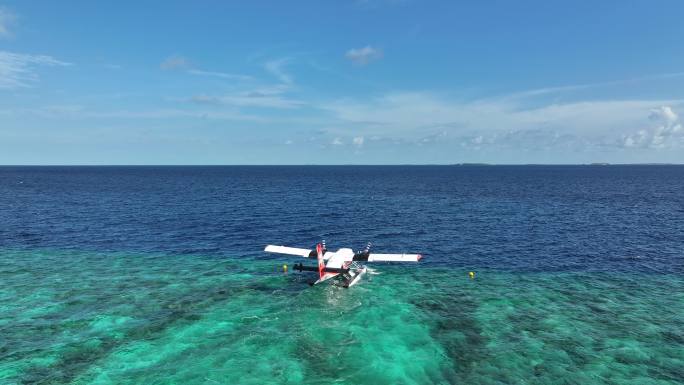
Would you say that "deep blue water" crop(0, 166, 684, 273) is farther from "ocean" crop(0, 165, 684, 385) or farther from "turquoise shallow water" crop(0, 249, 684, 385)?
"turquoise shallow water" crop(0, 249, 684, 385)

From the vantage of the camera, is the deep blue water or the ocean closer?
the ocean

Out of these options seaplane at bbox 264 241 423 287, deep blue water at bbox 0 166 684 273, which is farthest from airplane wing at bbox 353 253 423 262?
deep blue water at bbox 0 166 684 273

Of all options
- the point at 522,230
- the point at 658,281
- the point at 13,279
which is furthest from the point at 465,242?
the point at 13,279

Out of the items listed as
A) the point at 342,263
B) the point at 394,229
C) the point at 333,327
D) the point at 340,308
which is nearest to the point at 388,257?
the point at 342,263

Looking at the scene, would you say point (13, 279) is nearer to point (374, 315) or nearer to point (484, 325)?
point (374, 315)

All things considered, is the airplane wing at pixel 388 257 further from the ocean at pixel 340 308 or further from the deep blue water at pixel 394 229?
the deep blue water at pixel 394 229

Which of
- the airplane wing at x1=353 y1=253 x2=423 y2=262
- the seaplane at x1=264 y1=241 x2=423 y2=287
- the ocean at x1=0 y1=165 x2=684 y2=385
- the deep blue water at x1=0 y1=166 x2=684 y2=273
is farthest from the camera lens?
the deep blue water at x1=0 y1=166 x2=684 y2=273
